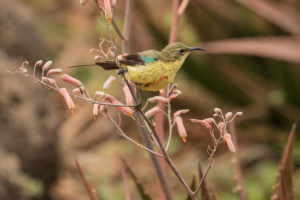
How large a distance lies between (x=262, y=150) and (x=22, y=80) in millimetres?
2234

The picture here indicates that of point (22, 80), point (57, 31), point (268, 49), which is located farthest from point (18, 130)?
point (57, 31)

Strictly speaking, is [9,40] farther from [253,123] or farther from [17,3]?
[253,123]

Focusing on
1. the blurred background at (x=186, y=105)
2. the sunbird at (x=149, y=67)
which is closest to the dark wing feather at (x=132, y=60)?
the sunbird at (x=149, y=67)

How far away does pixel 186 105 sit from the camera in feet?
16.7

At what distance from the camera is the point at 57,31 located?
725 centimetres

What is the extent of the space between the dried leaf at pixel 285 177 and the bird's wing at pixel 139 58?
25.4 inches

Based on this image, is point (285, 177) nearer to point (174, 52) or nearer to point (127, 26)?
point (174, 52)

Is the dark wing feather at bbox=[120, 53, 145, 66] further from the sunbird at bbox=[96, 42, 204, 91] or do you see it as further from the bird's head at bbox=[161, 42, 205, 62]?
the bird's head at bbox=[161, 42, 205, 62]

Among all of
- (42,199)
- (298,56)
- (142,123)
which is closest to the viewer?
(142,123)

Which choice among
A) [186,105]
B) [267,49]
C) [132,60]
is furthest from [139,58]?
[186,105]

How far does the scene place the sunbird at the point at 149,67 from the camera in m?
1.66

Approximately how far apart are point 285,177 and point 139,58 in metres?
0.86

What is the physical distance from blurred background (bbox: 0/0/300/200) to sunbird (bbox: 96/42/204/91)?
1.88 m

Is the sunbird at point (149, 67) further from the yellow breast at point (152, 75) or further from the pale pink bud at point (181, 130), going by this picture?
the pale pink bud at point (181, 130)
